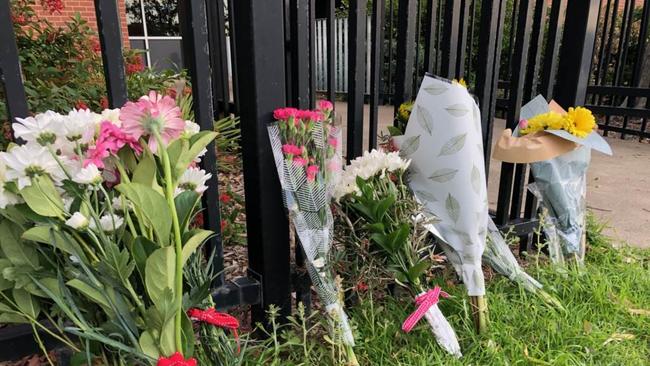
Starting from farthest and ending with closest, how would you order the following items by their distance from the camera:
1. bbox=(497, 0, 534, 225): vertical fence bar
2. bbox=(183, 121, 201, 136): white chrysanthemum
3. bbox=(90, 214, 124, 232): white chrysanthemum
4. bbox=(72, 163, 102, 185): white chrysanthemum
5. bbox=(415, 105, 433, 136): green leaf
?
bbox=(497, 0, 534, 225): vertical fence bar, bbox=(415, 105, 433, 136): green leaf, bbox=(183, 121, 201, 136): white chrysanthemum, bbox=(90, 214, 124, 232): white chrysanthemum, bbox=(72, 163, 102, 185): white chrysanthemum

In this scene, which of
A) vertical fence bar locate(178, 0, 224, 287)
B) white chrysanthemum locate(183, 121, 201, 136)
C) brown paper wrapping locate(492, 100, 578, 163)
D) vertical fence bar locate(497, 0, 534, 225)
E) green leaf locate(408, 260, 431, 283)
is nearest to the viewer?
→ white chrysanthemum locate(183, 121, 201, 136)

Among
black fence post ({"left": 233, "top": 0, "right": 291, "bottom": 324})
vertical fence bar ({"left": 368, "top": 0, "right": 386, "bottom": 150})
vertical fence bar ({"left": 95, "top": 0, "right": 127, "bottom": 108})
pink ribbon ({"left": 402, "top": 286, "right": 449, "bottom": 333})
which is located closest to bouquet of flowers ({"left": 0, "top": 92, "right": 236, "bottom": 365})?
vertical fence bar ({"left": 95, "top": 0, "right": 127, "bottom": 108})

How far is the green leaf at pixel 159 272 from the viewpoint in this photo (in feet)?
3.08

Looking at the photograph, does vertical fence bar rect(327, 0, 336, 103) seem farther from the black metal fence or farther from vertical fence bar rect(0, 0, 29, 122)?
vertical fence bar rect(0, 0, 29, 122)

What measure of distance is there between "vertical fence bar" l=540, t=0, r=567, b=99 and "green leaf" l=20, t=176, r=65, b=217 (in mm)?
2305

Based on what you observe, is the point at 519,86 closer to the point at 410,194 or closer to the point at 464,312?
the point at 410,194

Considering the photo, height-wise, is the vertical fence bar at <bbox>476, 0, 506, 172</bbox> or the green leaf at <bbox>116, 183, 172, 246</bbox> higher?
the vertical fence bar at <bbox>476, 0, 506, 172</bbox>

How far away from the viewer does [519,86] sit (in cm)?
232

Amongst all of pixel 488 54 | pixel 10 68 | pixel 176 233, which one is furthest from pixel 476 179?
pixel 10 68

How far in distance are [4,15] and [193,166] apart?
0.59m

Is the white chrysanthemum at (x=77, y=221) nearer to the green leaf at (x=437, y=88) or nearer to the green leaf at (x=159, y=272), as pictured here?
the green leaf at (x=159, y=272)

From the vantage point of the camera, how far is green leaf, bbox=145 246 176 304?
3.08ft

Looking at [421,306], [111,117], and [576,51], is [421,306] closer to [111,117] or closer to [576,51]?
[111,117]

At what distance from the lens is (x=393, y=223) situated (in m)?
1.57
